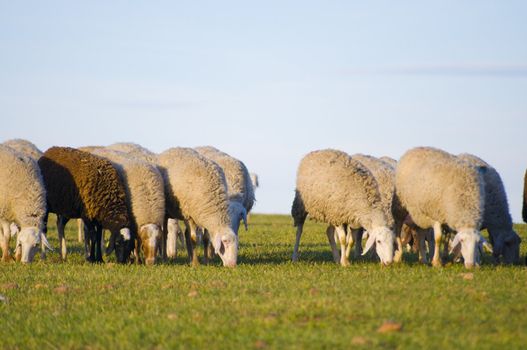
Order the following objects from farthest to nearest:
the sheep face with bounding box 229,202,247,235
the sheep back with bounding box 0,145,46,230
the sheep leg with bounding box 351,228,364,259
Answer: the sheep leg with bounding box 351,228,364,259
the sheep face with bounding box 229,202,247,235
the sheep back with bounding box 0,145,46,230

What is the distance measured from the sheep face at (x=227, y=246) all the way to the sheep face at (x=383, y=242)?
251 centimetres

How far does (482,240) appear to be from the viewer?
15.0 metres

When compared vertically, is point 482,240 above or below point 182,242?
above

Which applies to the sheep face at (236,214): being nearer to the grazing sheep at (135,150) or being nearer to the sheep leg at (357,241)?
the sheep leg at (357,241)

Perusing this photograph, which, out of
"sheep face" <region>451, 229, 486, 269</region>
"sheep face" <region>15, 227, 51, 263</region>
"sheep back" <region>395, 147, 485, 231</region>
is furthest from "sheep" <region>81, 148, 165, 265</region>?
"sheep face" <region>451, 229, 486, 269</region>

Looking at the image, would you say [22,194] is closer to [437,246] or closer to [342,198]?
[342,198]

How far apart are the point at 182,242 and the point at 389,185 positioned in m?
6.96

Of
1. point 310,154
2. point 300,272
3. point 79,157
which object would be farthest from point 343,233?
point 79,157

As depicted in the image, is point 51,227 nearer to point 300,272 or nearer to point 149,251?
point 149,251

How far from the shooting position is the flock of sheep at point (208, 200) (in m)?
16.3

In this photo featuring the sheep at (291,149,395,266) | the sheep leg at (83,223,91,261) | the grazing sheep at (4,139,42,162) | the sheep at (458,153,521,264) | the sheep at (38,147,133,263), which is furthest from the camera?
the grazing sheep at (4,139,42,162)

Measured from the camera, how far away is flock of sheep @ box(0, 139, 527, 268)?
16.3 metres

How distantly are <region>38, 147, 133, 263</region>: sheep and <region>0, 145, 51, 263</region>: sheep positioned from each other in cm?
53

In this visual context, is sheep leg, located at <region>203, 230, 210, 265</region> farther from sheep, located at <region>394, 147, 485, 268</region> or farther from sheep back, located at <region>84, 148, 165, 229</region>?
sheep, located at <region>394, 147, 485, 268</region>
